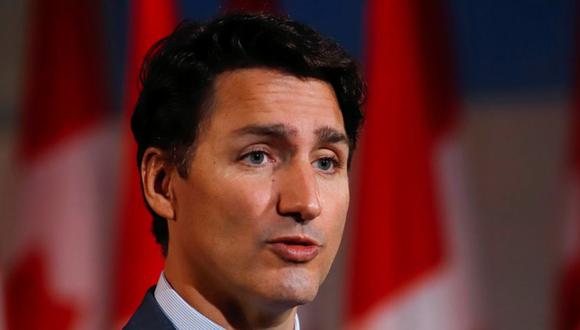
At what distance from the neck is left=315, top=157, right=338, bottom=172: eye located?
0.62 ft

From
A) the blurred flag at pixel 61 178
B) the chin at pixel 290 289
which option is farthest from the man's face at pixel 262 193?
the blurred flag at pixel 61 178

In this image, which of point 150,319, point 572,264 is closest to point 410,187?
point 572,264

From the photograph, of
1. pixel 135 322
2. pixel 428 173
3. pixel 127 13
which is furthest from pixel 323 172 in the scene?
pixel 127 13

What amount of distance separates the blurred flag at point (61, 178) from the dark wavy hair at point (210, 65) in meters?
1.29

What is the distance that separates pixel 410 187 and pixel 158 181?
140 cm

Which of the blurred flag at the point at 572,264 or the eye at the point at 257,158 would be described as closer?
the eye at the point at 257,158

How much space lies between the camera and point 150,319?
140cm

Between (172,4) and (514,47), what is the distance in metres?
0.93

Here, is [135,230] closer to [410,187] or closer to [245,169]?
[410,187]

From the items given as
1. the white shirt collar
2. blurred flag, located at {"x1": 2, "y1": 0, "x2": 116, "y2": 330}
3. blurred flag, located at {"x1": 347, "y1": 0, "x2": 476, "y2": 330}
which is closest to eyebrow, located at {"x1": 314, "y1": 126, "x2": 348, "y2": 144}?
the white shirt collar

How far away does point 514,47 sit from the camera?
9.75 ft

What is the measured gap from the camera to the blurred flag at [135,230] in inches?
108

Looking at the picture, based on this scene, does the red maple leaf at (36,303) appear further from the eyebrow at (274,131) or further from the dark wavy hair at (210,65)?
the eyebrow at (274,131)

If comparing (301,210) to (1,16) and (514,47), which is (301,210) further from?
(1,16)
